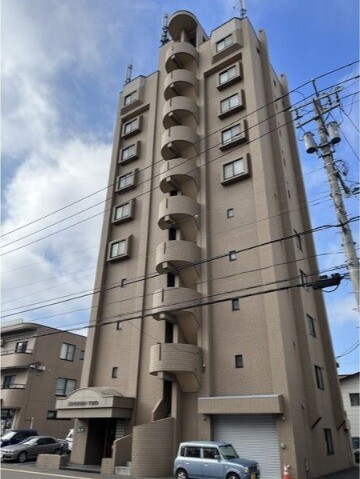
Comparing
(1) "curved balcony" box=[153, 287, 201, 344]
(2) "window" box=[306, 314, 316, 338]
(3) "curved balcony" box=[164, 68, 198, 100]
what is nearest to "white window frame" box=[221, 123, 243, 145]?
(3) "curved balcony" box=[164, 68, 198, 100]

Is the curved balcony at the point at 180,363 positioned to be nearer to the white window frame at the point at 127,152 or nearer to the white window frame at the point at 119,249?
the white window frame at the point at 119,249

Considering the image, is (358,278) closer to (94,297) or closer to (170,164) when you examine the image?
(170,164)

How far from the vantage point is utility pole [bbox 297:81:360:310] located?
501 inches

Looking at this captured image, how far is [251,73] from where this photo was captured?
31969 mm

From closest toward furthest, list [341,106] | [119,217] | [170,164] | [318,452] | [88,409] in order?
[341,106] < [318,452] < [88,409] < [170,164] < [119,217]

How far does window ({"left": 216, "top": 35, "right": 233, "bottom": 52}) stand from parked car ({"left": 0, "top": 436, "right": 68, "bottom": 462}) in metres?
35.3

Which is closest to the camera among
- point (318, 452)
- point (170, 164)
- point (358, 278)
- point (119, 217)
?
point (358, 278)

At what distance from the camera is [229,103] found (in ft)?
106

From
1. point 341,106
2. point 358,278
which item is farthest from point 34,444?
point 341,106

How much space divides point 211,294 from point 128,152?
57.4 ft

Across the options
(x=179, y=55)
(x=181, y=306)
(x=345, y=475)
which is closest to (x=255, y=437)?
(x=345, y=475)

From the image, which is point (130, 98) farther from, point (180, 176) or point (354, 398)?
point (354, 398)

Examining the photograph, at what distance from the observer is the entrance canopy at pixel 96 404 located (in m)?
24.3

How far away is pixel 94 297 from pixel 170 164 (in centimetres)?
1220
